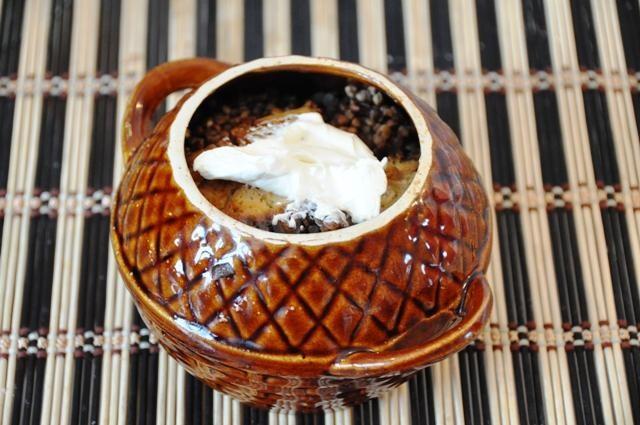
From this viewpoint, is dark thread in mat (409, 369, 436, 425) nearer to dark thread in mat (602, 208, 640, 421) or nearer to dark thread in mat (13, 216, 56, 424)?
dark thread in mat (602, 208, 640, 421)

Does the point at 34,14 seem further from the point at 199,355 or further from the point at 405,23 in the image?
the point at 199,355

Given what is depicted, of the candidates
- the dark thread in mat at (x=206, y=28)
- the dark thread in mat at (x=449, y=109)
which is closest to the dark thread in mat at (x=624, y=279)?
the dark thread in mat at (x=449, y=109)

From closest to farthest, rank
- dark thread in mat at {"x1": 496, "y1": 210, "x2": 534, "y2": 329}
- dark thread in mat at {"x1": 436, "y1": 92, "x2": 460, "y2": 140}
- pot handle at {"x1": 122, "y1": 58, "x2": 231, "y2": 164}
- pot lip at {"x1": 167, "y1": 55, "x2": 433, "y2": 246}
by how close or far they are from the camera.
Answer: pot lip at {"x1": 167, "y1": 55, "x2": 433, "y2": 246} < pot handle at {"x1": 122, "y1": 58, "x2": 231, "y2": 164} < dark thread in mat at {"x1": 496, "y1": 210, "x2": 534, "y2": 329} < dark thread in mat at {"x1": 436, "y1": 92, "x2": 460, "y2": 140}

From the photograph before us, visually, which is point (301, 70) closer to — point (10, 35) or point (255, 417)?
point (255, 417)

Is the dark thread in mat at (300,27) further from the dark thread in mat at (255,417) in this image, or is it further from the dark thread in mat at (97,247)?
the dark thread in mat at (255,417)

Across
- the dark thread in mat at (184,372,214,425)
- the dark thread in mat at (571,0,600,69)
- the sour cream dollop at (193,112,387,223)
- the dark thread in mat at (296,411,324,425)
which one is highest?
the dark thread in mat at (571,0,600,69)

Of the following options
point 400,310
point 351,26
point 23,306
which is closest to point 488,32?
point 351,26

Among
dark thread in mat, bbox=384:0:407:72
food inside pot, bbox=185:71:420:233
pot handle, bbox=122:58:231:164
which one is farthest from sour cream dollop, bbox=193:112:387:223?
dark thread in mat, bbox=384:0:407:72

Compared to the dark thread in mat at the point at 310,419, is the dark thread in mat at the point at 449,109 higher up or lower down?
higher up
